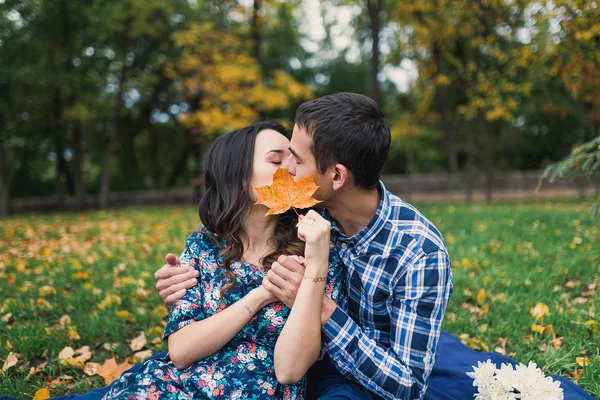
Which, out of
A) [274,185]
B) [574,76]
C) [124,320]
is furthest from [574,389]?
[574,76]

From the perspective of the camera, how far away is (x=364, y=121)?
1.96 metres

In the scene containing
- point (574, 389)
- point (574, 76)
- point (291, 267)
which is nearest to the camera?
point (291, 267)

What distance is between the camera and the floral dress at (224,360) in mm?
1902

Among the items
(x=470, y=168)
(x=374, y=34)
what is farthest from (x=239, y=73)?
(x=470, y=168)

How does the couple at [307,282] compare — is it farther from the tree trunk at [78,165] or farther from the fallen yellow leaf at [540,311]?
the tree trunk at [78,165]

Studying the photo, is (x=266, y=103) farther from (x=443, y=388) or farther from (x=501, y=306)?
(x=443, y=388)

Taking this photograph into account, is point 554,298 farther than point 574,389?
Yes

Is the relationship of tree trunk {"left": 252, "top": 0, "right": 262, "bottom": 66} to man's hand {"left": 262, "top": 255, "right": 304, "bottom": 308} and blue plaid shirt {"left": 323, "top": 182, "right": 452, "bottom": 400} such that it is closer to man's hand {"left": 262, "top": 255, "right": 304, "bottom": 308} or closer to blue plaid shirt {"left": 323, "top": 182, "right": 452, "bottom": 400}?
blue plaid shirt {"left": 323, "top": 182, "right": 452, "bottom": 400}

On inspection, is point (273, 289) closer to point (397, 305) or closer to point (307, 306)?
point (307, 306)

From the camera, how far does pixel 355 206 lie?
2064 millimetres

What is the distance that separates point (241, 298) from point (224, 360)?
0.25 metres

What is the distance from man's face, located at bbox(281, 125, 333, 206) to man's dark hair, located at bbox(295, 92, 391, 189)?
2 cm

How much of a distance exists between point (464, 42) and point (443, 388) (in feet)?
38.0

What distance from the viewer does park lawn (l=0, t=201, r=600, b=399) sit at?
9.07 ft
